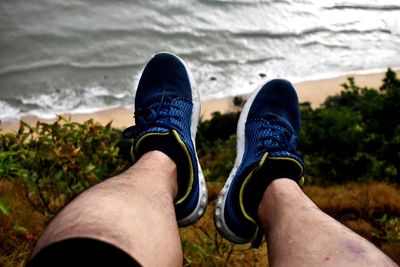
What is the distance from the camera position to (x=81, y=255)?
1.22 m

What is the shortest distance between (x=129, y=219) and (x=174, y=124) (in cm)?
92

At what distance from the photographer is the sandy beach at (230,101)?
5090 millimetres

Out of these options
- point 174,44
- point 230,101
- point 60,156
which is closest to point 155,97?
point 60,156

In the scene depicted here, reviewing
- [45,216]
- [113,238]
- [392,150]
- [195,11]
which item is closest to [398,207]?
[392,150]

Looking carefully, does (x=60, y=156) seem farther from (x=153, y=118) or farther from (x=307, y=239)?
(x=307, y=239)

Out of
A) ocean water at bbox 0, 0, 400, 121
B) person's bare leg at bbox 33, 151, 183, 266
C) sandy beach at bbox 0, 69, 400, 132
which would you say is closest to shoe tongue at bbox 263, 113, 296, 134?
person's bare leg at bbox 33, 151, 183, 266

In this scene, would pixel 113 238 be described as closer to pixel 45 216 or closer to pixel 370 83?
pixel 45 216

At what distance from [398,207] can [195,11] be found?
4182 millimetres

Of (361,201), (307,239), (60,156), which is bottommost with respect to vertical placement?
(361,201)

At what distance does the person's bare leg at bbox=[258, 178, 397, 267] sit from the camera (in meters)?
1.45

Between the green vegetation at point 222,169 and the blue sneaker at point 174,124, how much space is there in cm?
29

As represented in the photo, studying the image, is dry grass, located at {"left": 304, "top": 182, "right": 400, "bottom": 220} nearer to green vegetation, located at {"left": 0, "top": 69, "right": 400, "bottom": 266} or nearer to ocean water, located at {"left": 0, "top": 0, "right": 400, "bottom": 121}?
green vegetation, located at {"left": 0, "top": 69, "right": 400, "bottom": 266}

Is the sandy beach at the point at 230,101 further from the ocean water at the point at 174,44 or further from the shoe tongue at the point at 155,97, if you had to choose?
the shoe tongue at the point at 155,97

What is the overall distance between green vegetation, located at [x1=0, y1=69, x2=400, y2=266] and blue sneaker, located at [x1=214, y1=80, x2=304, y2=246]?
10.1 inches
